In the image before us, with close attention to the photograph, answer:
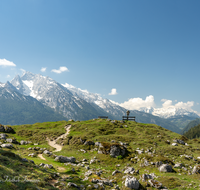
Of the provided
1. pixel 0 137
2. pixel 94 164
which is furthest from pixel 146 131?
pixel 0 137

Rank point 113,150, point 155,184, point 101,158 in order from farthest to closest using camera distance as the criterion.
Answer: point 113,150 → point 101,158 → point 155,184

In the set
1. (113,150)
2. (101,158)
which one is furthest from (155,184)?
(101,158)

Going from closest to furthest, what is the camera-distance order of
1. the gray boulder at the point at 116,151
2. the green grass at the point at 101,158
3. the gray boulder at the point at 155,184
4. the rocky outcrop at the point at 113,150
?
the green grass at the point at 101,158 → the gray boulder at the point at 155,184 → the gray boulder at the point at 116,151 → the rocky outcrop at the point at 113,150

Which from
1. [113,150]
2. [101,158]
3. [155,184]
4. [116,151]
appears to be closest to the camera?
[155,184]

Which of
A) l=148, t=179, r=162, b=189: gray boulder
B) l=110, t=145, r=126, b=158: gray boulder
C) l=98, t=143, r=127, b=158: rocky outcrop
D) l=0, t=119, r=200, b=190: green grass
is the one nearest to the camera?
l=0, t=119, r=200, b=190: green grass

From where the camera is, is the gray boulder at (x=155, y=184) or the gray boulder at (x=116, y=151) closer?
the gray boulder at (x=155, y=184)

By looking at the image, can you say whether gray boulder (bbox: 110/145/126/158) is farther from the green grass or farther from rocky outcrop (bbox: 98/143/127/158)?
the green grass

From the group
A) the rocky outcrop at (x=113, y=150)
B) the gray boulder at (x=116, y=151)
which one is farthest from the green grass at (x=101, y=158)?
the gray boulder at (x=116, y=151)

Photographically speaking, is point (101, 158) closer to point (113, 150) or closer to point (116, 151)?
point (113, 150)

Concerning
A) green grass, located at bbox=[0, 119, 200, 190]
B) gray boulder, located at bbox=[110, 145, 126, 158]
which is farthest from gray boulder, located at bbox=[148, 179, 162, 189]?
gray boulder, located at bbox=[110, 145, 126, 158]

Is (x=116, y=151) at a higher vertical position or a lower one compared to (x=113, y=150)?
lower

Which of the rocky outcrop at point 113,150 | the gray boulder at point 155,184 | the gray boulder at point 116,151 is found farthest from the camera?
the rocky outcrop at point 113,150

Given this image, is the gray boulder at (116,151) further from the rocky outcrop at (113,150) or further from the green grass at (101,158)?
the green grass at (101,158)

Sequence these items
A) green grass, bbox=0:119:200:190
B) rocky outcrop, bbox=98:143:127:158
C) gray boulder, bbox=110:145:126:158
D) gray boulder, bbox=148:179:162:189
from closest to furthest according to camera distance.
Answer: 1. green grass, bbox=0:119:200:190
2. gray boulder, bbox=148:179:162:189
3. gray boulder, bbox=110:145:126:158
4. rocky outcrop, bbox=98:143:127:158
